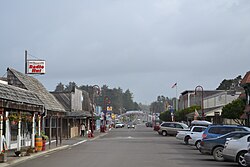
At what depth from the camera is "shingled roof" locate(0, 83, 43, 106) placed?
21756 millimetres

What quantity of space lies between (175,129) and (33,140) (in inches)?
1163

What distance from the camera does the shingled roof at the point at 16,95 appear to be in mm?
21756

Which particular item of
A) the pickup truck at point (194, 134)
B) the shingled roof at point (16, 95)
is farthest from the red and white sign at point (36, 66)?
the shingled roof at point (16, 95)

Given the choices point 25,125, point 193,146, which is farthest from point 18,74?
point 193,146

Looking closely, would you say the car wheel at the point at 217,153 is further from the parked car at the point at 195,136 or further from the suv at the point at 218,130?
the parked car at the point at 195,136

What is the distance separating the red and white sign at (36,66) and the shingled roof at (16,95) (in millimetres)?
23911

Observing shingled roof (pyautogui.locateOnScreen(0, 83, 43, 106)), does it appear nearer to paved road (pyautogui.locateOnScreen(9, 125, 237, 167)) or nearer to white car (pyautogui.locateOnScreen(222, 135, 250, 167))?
paved road (pyautogui.locateOnScreen(9, 125, 237, 167))

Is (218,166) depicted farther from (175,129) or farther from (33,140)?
(175,129)

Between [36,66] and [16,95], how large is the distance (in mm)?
28906

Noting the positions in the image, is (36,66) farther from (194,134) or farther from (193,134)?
(194,134)

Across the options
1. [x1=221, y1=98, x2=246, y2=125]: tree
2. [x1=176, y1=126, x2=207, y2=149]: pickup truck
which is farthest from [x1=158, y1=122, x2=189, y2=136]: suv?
[x1=176, y1=126, x2=207, y2=149]: pickup truck

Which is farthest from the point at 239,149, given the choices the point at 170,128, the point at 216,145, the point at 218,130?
the point at 170,128

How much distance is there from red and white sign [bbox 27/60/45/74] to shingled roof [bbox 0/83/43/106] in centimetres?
2391

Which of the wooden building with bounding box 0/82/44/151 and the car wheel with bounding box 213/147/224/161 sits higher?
the wooden building with bounding box 0/82/44/151
